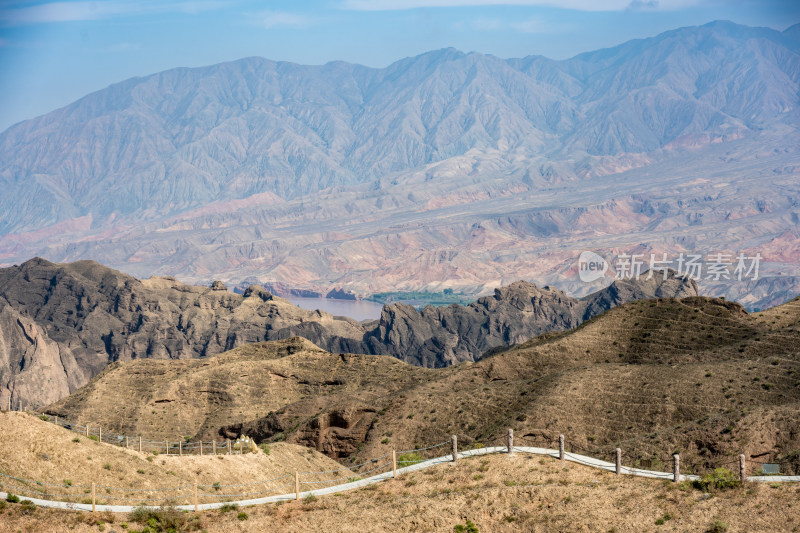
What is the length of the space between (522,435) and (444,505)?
24.8 metres

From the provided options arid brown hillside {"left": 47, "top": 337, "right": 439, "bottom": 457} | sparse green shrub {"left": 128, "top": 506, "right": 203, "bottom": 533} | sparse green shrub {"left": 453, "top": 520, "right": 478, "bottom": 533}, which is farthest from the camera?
arid brown hillside {"left": 47, "top": 337, "right": 439, "bottom": 457}

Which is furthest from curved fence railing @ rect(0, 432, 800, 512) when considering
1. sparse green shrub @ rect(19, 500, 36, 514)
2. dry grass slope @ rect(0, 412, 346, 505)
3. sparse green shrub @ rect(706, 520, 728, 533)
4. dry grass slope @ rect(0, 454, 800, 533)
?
sparse green shrub @ rect(706, 520, 728, 533)

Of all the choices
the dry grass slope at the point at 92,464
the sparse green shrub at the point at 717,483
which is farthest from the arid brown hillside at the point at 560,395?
the dry grass slope at the point at 92,464

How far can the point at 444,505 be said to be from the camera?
153ft

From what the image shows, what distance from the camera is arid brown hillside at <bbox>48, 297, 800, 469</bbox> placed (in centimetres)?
6544

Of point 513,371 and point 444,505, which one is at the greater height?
point 513,371

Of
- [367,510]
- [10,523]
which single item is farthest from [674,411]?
[10,523]

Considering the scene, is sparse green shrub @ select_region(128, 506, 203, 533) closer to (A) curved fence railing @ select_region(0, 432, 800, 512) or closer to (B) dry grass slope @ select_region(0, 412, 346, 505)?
(A) curved fence railing @ select_region(0, 432, 800, 512)

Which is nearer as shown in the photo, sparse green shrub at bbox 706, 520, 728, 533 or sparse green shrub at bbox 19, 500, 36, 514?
sparse green shrub at bbox 706, 520, 728, 533

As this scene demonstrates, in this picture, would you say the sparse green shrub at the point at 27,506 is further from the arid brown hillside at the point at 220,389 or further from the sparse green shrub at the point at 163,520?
the arid brown hillside at the point at 220,389

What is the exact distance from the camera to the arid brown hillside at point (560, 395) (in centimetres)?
6544

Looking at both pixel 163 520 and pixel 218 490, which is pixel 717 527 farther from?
pixel 218 490

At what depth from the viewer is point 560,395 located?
7725 cm

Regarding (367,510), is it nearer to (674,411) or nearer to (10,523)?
(10,523)
